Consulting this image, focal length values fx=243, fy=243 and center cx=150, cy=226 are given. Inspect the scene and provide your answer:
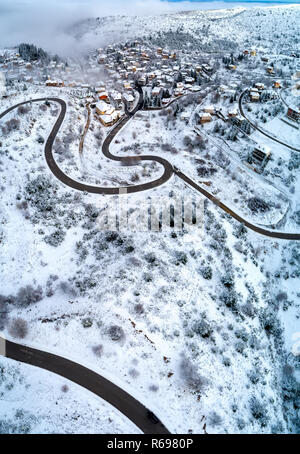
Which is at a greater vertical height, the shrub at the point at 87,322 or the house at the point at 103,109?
the house at the point at 103,109

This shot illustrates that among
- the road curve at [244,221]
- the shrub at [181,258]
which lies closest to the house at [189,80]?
the road curve at [244,221]

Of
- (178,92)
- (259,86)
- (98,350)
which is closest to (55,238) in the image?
(98,350)

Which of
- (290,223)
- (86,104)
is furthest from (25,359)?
(86,104)

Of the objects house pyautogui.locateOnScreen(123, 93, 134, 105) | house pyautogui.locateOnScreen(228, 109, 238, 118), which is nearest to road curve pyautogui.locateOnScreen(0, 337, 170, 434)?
house pyautogui.locateOnScreen(228, 109, 238, 118)

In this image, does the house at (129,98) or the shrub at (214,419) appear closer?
the shrub at (214,419)

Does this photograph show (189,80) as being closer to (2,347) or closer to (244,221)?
(244,221)

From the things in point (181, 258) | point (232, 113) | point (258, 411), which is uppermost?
point (232, 113)

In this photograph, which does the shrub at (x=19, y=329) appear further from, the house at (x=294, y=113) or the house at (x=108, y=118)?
the house at (x=294, y=113)

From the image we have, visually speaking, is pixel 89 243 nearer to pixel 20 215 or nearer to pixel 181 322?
pixel 20 215
